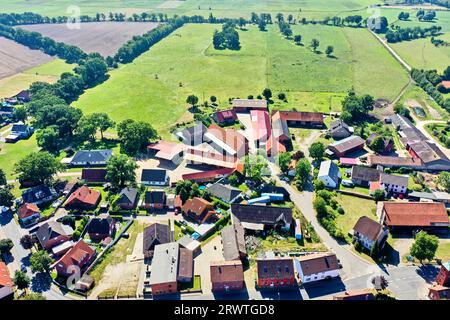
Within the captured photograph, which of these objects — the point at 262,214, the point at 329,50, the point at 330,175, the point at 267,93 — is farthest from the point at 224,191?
the point at 329,50

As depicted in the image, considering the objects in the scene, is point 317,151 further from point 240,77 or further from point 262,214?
point 240,77

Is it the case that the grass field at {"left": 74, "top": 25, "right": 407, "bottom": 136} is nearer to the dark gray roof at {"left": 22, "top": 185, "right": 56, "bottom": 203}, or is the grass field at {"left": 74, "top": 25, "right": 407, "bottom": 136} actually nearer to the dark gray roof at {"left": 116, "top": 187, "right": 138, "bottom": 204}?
the dark gray roof at {"left": 116, "top": 187, "right": 138, "bottom": 204}

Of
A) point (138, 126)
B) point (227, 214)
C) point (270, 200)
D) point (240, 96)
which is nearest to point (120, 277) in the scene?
point (227, 214)

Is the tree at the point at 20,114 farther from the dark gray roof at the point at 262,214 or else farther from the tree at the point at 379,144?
the tree at the point at 379,144

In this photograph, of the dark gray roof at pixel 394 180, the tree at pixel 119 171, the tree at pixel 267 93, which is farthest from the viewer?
the tree at pixel 267 93

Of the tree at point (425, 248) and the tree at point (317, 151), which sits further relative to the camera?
the tree at point (317, 151)

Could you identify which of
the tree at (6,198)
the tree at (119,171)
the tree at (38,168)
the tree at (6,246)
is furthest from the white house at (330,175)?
the tree at (6,198)

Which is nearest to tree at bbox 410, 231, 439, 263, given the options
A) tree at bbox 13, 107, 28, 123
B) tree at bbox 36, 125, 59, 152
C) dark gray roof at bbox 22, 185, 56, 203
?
dark gray roof at bbox 22, 185, 56, 203
